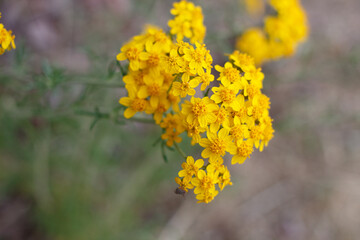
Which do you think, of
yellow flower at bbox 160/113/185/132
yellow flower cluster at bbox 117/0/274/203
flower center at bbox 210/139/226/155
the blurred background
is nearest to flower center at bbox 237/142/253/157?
yellow flower cluster at bbox 117/0/274/203

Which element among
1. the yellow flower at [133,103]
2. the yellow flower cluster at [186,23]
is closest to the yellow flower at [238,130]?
the yellow flower at [133,103]

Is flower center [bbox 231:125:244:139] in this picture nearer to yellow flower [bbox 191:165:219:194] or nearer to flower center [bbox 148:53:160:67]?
yellow flower [bbox 191:165:219:194]

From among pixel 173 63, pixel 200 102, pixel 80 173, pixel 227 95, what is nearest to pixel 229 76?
pixel 227 95

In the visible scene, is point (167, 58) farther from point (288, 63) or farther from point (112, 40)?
point (288, 63)

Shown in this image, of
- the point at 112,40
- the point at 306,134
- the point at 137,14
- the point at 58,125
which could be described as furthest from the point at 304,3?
the point at 58,125

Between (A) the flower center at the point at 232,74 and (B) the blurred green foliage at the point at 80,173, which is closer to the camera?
(A) the flower center at the point at 232,74

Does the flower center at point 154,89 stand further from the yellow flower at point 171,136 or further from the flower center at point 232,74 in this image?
the flower center at point 232,74
